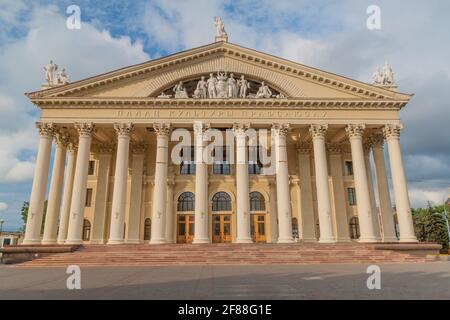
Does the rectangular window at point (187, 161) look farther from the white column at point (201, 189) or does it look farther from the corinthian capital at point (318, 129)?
the corinthian capital at point (318, 129)

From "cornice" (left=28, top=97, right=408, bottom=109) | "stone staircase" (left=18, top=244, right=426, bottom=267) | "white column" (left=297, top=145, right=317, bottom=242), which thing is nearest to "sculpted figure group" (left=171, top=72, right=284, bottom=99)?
"cornice" (left=28, top=97, right=408, bottom=109)

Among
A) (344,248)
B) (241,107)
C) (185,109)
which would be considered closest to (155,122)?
(185,109)

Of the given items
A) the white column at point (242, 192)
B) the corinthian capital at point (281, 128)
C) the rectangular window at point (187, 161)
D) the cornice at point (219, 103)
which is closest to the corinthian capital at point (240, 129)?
the white column at point (242, 192)

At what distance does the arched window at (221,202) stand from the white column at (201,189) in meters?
6.53

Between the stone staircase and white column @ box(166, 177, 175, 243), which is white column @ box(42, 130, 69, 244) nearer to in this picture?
the stone staircase

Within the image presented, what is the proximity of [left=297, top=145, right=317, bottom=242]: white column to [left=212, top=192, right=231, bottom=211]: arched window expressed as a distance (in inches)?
305

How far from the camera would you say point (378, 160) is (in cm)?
3206

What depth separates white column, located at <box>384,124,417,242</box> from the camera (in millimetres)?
28109

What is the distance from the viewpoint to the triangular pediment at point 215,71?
30.2 m

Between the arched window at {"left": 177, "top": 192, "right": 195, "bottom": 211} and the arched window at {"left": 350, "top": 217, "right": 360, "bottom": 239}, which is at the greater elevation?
the arched window at {"left": 177, "top": 192, "right": 195, "bottom": 211}

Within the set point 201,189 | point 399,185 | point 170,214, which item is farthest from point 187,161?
point 399,185
